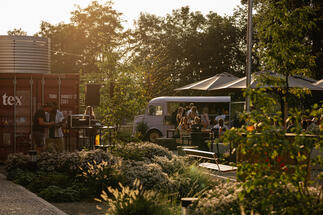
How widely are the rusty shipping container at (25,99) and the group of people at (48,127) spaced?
207cm

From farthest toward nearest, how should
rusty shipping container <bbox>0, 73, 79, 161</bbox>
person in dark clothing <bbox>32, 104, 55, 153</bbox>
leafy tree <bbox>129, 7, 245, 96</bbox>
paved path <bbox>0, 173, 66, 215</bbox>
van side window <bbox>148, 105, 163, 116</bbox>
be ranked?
leafy tree <bbox>129, 7, 245, 96</bbox> → van side window <bbox>148, 105, 163, 116</bbox> → rusty shipping container <bbox>0, 73, 79, 161</bbox> → person in dark clothing <bbox>32, 104, 55, 153</bbox> → paved path <bbox>0, 173, 66, 215</bbox>

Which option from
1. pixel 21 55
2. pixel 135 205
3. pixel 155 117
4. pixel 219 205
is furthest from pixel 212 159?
pixel 155 117

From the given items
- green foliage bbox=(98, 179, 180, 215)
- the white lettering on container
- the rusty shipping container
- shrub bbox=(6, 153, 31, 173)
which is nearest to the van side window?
the rusty shipping container

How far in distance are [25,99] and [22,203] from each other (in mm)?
9203

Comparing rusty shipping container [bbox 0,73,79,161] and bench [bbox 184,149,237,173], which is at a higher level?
rusty shipping container [bbox 0,73,79,161]

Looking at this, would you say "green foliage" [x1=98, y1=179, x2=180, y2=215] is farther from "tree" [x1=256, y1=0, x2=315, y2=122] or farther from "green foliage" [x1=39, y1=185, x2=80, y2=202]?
"green foliage" [x1=39, y1=185, x2=80, y2=202]

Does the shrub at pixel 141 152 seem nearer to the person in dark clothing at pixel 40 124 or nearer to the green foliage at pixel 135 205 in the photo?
the person in dark clothing at pixel 40 124

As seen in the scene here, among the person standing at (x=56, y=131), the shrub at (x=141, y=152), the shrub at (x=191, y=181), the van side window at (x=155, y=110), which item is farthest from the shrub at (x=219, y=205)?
the van side window at (x=155, y=110)

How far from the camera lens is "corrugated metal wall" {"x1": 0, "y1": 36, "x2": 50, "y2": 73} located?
21016mm

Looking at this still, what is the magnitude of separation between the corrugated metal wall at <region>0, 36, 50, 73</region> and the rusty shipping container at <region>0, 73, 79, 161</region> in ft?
11.6

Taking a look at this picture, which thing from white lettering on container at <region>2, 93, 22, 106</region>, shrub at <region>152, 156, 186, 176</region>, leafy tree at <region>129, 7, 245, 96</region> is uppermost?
leafy tree at <region>129, 7, 245, 96</region>

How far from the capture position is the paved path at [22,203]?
26.8 ft

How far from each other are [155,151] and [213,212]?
6491 mm

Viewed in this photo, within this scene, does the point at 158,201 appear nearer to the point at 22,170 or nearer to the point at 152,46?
the point at 22,170
